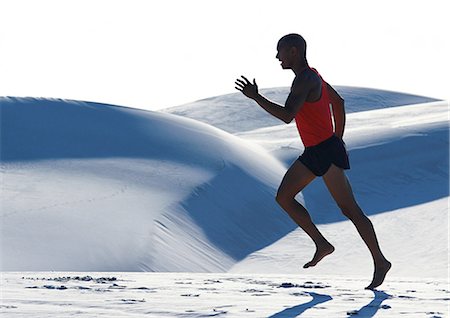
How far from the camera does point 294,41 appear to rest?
531 centimetres

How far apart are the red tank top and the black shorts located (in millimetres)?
37

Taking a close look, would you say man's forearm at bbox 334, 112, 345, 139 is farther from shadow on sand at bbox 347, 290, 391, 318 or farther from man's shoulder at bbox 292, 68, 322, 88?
shadow on sand at bbox 347, 290, 391, 318

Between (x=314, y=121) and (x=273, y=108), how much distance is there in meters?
0.42

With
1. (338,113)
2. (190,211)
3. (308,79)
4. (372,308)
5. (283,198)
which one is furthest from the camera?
(190,211)

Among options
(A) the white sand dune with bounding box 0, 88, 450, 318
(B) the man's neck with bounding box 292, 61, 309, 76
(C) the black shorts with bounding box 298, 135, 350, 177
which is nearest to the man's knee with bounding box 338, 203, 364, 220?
(C) the black shorts with bounding box 298, 135, 350, 177

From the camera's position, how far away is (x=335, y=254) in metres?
14.2

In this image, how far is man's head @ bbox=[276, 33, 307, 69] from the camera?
5.28m

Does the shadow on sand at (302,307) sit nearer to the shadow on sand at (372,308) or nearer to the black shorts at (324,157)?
the shadow on sand at (372,308)

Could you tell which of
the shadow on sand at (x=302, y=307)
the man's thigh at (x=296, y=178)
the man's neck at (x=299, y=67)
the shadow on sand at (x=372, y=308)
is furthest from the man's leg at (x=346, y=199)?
the man's neck at (x=299, y=67)

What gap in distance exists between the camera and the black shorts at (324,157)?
17.1 ft

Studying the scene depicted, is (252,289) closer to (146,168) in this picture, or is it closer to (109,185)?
(109,185)

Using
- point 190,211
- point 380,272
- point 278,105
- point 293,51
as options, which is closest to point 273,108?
point 278,105

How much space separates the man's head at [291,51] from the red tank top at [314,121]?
0.84 ft

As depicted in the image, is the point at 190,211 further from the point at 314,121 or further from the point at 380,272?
the point at 314,121
